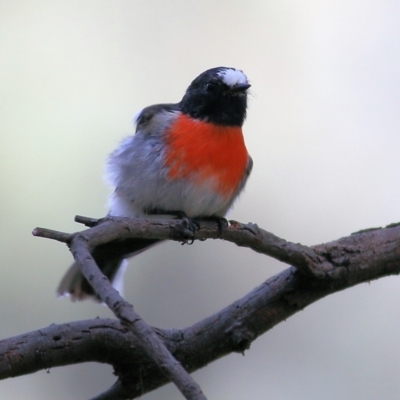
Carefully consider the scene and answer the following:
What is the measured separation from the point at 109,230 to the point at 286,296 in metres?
0.86

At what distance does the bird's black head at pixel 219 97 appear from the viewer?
9.40ft

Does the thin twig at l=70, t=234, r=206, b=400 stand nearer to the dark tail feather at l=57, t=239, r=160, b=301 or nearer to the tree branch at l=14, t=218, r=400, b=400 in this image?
the tree branch at l=14, t=218, r=400, b=400

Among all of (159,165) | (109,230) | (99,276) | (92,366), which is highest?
(159,165)

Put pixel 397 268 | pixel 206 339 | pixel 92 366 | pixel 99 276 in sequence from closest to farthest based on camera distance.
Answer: pixel 99 276 < pixel 206 339 < pixel 397 268 < pixel 92 366

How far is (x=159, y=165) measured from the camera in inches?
105

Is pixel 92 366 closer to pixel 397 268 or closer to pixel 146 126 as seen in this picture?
pixel 146 126

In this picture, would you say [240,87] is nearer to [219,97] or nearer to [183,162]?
[219,97]

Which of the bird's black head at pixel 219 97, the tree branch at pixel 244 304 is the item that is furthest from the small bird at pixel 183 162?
the tree branch at pixel 244 304

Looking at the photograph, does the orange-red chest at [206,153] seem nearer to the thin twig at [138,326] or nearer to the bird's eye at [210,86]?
the bird's eye at [210,86]

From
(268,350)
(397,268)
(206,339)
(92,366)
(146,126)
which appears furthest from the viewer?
(268,350)

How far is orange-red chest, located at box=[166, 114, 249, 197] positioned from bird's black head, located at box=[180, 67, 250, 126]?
5 centimetres

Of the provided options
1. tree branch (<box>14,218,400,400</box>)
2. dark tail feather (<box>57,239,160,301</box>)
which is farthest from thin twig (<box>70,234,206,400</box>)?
dark tail feather (<box>57,239,160,301</box>)

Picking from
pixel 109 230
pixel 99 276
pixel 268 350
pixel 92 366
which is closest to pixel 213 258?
pixel 268 350

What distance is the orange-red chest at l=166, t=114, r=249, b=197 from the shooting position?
2.67 meters
